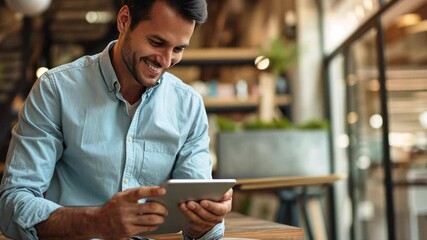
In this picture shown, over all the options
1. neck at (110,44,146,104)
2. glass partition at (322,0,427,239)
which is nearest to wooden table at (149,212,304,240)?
neck at (110,44,146,104)

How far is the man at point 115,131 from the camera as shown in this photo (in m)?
1.52

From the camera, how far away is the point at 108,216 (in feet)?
4.42

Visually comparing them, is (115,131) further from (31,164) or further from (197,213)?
(197,213)

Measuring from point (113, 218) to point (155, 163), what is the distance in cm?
34

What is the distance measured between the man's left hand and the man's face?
1.20 feet

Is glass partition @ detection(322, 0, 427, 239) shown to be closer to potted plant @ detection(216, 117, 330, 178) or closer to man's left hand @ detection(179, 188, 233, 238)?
potted plant @ detection(216, 117, 330, 178)

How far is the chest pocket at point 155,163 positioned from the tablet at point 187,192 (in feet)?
0.55

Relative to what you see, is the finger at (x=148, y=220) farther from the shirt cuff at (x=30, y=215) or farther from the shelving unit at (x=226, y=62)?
the shelving unit at (x=226, y=62)

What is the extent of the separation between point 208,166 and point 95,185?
323 millimetres

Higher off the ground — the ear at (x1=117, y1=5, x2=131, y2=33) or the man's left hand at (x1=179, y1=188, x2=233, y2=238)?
the ear at (x1=117, y1=5, x2=131, y2=33)

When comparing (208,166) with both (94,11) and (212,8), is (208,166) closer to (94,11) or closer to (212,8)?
(94,11)

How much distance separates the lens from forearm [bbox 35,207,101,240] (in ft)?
4.49

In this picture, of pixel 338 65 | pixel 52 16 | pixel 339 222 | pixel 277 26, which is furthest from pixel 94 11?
pixel 339 222

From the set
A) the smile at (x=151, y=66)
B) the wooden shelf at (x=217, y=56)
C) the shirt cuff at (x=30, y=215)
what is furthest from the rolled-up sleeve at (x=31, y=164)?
the wooden shelf at (x=217, y=56)
